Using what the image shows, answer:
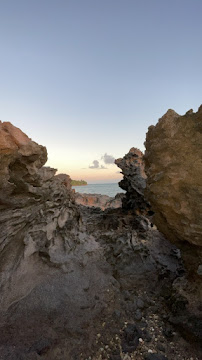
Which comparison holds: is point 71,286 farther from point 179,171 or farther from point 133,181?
point 133,181

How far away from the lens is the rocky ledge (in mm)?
4723

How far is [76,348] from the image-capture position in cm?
468

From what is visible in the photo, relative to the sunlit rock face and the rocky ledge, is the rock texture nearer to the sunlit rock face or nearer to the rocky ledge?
the rocky ledge

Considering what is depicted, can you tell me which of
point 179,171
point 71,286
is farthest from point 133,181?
point 71,286

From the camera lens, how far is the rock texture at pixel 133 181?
1116cm

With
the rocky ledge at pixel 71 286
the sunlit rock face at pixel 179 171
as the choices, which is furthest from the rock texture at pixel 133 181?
the sunlit rock face at pixel 179 171

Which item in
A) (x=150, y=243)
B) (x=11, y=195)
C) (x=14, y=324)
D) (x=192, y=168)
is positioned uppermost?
(x=192, y=168)

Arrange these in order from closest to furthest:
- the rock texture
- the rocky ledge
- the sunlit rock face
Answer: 1. the rocky ledge
2. the sunlit rock face
3. the rock texture

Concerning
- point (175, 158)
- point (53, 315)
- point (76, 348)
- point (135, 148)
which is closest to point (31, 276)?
point (53, 315)

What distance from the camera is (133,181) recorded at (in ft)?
38.2

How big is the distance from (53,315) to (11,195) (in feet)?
10.4

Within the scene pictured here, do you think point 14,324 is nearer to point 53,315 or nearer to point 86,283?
point 53,315

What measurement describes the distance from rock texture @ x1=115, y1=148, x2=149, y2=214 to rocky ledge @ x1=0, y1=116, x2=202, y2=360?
276 cm

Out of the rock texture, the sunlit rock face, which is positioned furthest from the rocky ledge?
the rock texture
